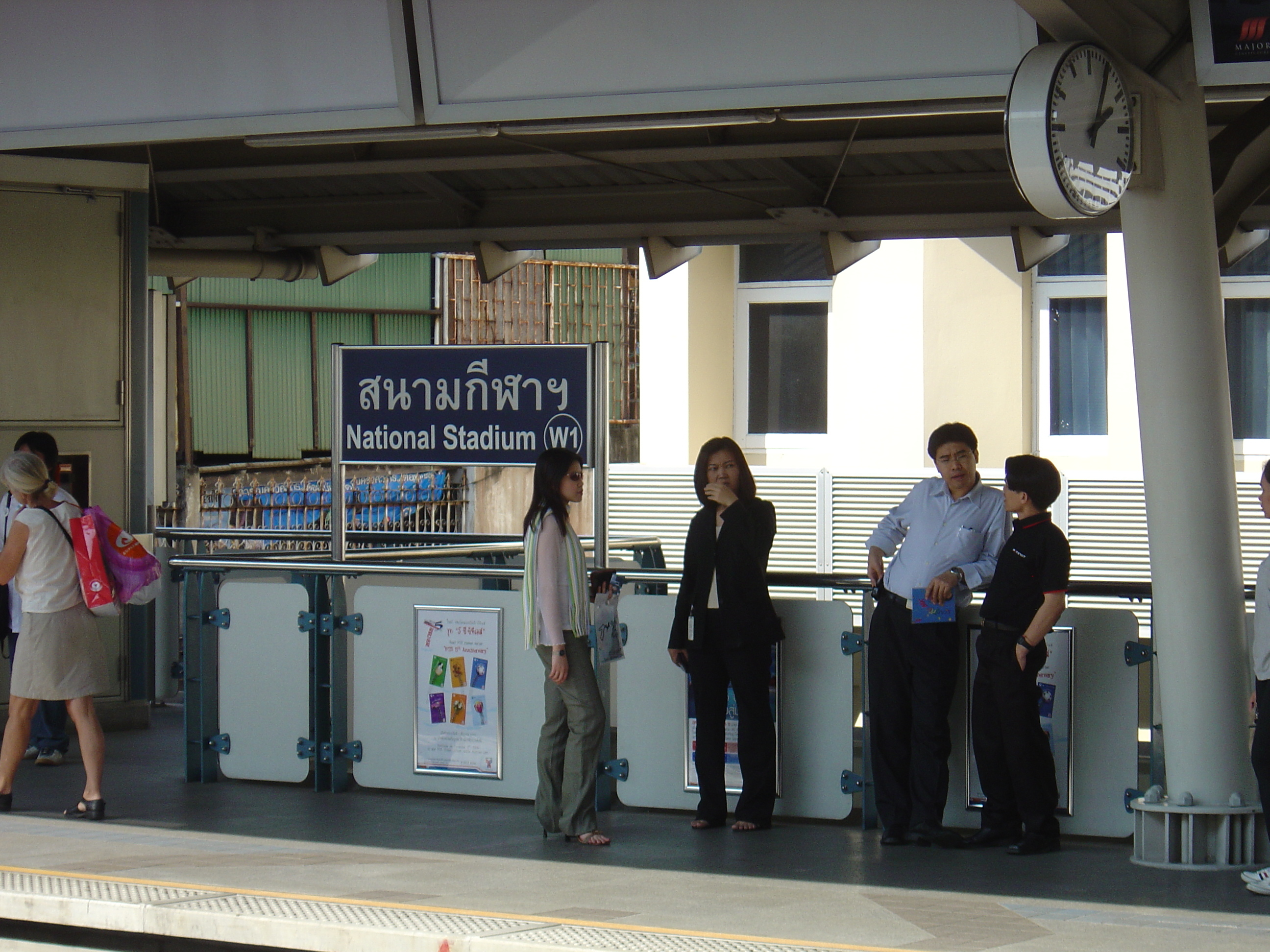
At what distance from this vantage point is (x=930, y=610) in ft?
21.9

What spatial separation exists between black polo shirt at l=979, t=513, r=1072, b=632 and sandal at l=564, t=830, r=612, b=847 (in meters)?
1.94

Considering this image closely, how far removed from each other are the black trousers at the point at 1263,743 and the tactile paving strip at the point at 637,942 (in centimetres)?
209

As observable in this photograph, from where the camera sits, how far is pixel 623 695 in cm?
762

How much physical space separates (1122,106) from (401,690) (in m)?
4.41

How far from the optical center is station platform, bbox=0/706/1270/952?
5.17m

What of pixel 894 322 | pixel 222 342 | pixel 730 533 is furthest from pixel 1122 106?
pixel 222 342

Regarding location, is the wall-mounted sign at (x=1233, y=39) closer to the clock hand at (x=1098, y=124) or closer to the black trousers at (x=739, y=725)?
the clock hand at (x=1098, y=124)

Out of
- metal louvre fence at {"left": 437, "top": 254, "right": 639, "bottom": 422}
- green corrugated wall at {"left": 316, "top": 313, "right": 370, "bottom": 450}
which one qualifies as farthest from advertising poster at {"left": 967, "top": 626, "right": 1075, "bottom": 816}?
metal louvre fence at {"left": 437, "top": 254, "right": 639, "bottom": 422}

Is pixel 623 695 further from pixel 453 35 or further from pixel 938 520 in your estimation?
pixel 453 35

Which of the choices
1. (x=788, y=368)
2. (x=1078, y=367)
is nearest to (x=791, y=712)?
(x=1078, y=367)

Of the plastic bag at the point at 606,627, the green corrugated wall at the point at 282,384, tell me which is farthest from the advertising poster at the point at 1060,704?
the green corrugated wall at the point at 282,384

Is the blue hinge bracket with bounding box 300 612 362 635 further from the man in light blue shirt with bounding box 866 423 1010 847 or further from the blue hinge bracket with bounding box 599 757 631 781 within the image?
the man in light blue shirt with bounding box 866 423 1010 847

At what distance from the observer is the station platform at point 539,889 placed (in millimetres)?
5172

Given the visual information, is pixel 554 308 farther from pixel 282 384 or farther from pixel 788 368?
pixel 788 368
